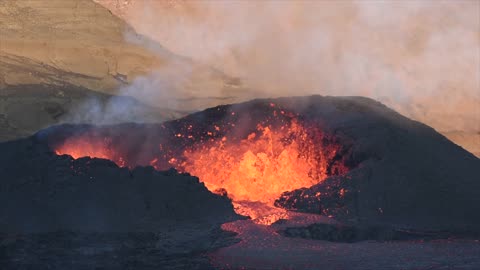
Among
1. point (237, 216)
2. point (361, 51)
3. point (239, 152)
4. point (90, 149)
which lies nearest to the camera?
point (237, 216)

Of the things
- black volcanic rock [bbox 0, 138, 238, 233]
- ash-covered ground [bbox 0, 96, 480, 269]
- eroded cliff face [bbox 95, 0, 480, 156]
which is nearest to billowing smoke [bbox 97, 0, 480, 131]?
eroded cliff face [bbox 95, 0, 480, 156]

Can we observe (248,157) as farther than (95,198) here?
Yes

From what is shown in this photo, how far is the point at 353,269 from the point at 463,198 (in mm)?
4654

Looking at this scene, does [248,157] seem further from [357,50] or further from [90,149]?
[357,50]

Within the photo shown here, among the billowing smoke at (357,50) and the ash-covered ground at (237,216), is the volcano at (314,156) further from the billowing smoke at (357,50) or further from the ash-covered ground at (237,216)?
the billowing smoke at (357,50)

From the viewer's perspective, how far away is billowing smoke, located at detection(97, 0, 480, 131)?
2323cm

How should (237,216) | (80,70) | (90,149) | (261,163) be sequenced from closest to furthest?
(237,216)
(90,149)
(261,163)
(80,70)

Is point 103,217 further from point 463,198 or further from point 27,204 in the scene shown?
point 463,198

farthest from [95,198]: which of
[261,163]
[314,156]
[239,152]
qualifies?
[314,156]

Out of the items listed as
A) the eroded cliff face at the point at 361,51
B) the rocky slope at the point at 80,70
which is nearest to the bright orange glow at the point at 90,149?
the rocky slope at the point at 80,70

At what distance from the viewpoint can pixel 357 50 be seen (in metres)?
23.7

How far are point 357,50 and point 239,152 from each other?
8.82 meters

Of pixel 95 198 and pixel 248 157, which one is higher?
pixel 248 157

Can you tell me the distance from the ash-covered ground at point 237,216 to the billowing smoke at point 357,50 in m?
6.68
